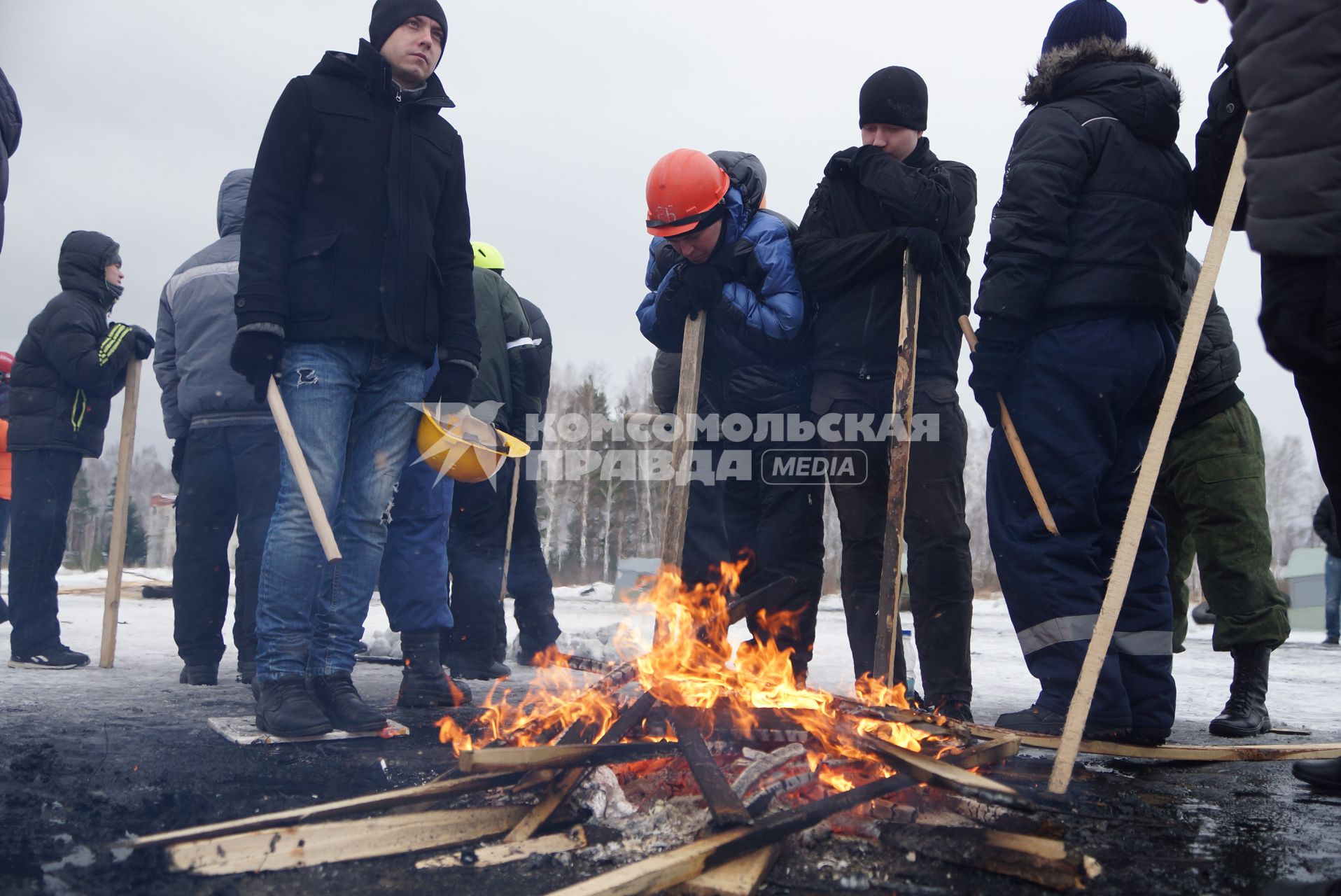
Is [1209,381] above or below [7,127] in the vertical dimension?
below

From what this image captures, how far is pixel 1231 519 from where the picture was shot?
168 inches

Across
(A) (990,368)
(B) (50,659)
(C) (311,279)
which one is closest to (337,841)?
(C) (311,279)

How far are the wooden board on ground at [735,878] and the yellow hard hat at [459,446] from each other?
2.18 meters

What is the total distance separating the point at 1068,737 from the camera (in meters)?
2.46

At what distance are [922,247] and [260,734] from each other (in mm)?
3034

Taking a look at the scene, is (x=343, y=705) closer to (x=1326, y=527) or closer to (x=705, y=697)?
(x=705, y=697)

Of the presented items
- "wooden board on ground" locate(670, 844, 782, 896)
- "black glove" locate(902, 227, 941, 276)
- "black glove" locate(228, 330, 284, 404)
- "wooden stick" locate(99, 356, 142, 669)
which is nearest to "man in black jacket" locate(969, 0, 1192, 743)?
"black glove" locate(902, 227, 941, 276)

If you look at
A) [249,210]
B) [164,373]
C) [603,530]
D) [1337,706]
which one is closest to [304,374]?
[249,210]

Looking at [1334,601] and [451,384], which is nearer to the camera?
[451,384]

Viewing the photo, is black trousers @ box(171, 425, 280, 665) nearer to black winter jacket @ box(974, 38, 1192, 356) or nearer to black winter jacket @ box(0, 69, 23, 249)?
black winter jacket @ box(0, 69, 23, 249)

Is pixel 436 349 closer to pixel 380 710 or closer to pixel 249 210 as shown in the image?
pixel 249 210

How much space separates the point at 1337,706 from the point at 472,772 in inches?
190

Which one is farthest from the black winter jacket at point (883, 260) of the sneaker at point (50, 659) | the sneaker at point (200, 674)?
the sneaker at point (50, 659)

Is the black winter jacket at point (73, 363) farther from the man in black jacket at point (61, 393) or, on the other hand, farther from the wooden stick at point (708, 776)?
the wooden stick at point (708, 776)
